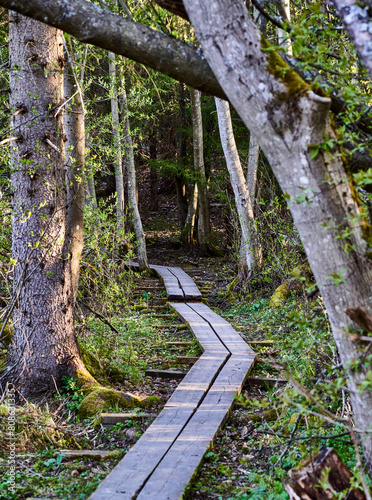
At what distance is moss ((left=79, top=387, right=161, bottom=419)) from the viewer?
5109mm

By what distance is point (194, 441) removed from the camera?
4.29 meters

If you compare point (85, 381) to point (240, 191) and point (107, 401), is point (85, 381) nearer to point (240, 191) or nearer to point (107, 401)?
point (107, 401)

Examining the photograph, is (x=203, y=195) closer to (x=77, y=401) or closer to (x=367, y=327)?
(x=77, y=401)

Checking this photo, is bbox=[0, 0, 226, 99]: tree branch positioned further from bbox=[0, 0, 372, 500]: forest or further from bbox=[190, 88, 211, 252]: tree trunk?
bbox=[190, 88, 211, 252]: tree trunk

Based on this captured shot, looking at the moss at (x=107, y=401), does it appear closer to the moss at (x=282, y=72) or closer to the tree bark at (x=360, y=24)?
the moss at (x=282, y=72)

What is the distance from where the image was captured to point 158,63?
2.97m

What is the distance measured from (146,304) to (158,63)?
8.22 metres

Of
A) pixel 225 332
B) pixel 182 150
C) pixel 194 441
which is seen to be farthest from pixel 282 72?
pixel 182 150

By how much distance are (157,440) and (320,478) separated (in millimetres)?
1835

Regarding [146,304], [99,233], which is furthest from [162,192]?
[99,233]

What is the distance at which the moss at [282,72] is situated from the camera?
98.9 inches

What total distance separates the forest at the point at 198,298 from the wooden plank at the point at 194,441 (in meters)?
0.02

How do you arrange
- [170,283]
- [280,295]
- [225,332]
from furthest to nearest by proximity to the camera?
[170,283] < [280,295] < [225,332]

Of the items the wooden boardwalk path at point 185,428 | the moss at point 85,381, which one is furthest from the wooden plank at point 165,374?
the moss at point 85,381
